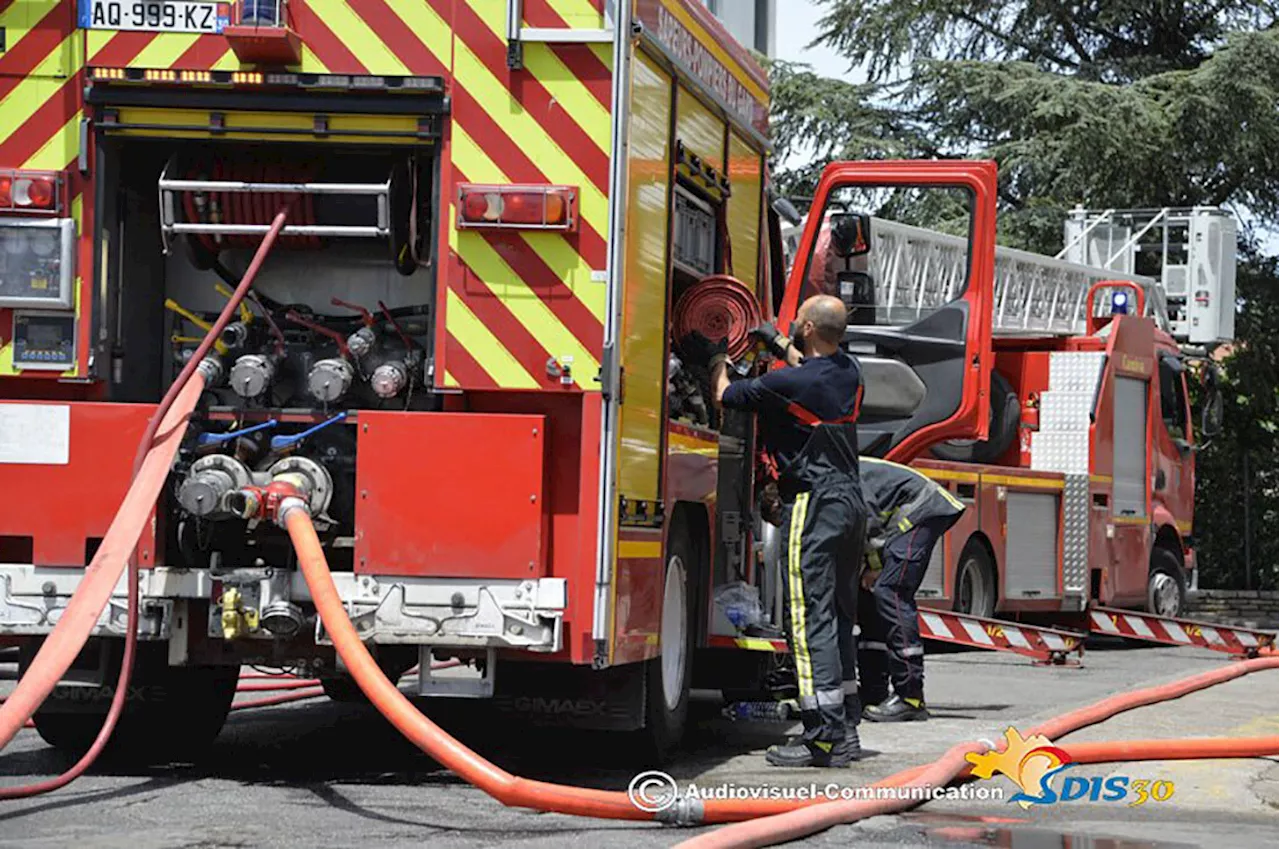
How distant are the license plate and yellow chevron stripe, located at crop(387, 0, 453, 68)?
0.64m

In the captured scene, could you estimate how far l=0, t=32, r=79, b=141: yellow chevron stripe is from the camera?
25.9 feet

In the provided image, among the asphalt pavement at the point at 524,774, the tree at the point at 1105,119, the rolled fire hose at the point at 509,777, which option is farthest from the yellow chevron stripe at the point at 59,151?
the tree at the point at 1105,119

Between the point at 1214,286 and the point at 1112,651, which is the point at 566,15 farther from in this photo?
the point at 1214,286

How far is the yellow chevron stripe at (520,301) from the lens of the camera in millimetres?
7762

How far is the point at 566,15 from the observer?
779 centimetres

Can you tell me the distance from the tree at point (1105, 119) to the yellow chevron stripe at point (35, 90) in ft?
63.8

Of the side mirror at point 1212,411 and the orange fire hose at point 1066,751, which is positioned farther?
the side mirror at point 1212,411

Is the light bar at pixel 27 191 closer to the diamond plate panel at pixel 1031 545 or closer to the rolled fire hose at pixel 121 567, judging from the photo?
the rolled fire hose at pixel 121 567

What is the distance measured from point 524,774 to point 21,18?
333 cm

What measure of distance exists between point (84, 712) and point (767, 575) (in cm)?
330

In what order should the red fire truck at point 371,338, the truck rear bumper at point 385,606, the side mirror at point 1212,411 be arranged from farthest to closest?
the side mirror at point 1212,411 → the red fire truck at point 371,338 → the truck rear bumper at point 385,606

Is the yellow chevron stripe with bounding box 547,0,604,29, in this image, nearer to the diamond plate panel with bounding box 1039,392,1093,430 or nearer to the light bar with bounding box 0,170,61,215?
the light bar with bounding box 0,170,61,215

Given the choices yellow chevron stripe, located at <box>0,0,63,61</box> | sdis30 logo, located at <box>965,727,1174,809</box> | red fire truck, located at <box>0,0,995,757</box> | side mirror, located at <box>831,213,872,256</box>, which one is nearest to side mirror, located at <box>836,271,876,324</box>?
side mirror, located at <box>831,213,872,256</box>

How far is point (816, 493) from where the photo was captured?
8797 millimetres
